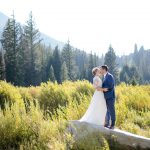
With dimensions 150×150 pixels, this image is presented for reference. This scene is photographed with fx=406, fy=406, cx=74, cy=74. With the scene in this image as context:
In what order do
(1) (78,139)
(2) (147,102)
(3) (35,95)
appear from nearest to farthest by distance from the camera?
(1) (78,139)
(2) (147,102)
(3) (35,95)

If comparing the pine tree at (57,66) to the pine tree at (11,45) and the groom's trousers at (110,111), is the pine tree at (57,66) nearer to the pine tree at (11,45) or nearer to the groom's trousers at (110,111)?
the pine tree at (11,45)

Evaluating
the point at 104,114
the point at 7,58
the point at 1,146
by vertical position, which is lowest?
the point at 1,146

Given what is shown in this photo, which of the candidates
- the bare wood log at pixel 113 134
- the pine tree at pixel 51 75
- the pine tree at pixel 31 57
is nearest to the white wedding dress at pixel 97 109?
the bare wood log at pixel 113 134

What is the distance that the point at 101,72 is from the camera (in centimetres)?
1062

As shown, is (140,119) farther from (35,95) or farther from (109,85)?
(35,95)

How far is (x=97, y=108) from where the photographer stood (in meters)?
10.8

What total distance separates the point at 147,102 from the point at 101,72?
4492 mm

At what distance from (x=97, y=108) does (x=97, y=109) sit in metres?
0.03

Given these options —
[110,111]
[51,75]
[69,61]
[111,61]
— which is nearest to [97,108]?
[110,111]

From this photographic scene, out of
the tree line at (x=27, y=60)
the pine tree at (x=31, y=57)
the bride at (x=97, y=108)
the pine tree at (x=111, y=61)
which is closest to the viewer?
the bride at (x=97, y=108)

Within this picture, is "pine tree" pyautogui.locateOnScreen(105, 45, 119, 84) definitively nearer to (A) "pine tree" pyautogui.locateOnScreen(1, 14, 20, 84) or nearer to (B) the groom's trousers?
(A) "pine tree" pyautogui.locateOnScreen(1, 14, 20, 84)

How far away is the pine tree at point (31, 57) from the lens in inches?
2576

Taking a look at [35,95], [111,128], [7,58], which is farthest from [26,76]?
[111,128]

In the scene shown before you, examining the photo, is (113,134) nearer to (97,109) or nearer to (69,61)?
(97,109)
